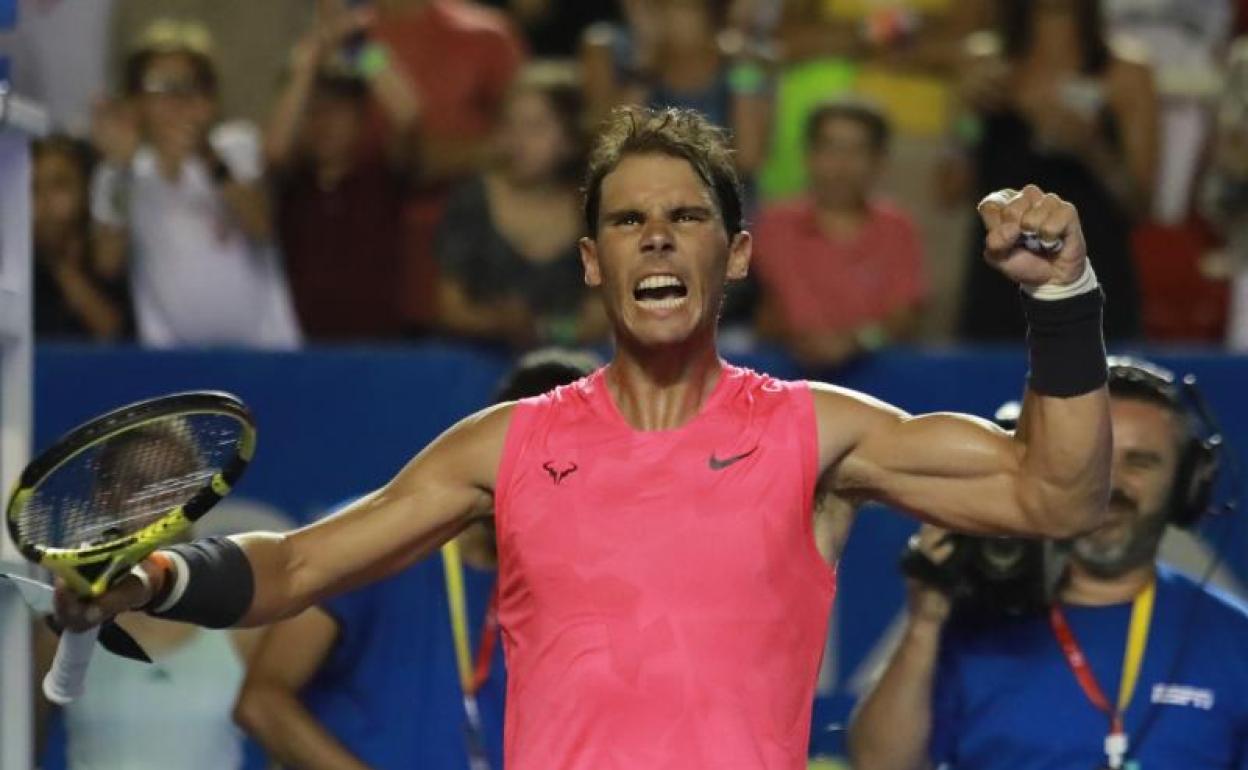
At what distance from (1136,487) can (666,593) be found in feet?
5.60

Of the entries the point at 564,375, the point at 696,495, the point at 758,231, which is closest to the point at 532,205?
the point at 758,231

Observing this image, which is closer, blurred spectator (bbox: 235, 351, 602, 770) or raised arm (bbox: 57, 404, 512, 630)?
raised arm (bbox: 57, 404, 512, 630)

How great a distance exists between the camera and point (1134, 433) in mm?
5195

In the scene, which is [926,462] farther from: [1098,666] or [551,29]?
[551,29]

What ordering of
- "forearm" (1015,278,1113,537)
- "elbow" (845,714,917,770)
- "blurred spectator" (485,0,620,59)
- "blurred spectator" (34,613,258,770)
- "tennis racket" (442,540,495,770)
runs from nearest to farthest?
"forearm" (1015,278,1113,537)
"elbow" (845,714,917,770)
"tennis racket" (442,540,495,770)
"blurred spectator" (34,613,258,770)
"blurred spectator" (485,0,620,59)

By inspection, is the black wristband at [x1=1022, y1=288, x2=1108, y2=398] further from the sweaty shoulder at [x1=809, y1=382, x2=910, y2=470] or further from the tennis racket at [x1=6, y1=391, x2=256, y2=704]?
the tennis racket at [x1=6, y1=391, x2=256, y2=704]

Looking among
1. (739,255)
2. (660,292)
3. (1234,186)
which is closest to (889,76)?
(1234,186)

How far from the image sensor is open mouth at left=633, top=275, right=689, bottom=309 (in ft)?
13.0

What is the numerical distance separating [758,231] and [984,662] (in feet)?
9.88

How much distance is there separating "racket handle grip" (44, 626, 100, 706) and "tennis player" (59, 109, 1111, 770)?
0.10m

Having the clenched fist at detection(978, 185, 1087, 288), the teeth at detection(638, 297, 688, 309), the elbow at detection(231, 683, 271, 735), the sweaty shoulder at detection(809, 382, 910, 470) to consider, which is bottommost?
the elbow at detection(231, 683, 271, 735)

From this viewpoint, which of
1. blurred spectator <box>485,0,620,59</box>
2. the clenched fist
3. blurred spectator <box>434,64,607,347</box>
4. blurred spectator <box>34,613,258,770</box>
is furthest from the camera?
blurred spectator <box>485,0,620,59</box>

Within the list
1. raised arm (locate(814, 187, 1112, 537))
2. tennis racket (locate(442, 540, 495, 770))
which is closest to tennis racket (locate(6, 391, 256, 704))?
raised arm (locate(814, 187, 1112, 537))

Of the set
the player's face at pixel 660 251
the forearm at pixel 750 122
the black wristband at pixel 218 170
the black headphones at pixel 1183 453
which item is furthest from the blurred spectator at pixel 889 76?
the player's face at pixel 660 251
